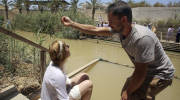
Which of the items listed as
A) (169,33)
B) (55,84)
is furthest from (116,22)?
(169,33)

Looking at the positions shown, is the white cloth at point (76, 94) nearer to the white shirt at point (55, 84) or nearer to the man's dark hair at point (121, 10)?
the white shirt at point (55, 84)

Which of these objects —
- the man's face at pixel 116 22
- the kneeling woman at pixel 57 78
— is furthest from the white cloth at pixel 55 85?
the man's face at pixel 116 22

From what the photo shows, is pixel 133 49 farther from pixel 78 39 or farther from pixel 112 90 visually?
pixel 78 39

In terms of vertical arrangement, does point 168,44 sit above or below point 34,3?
below

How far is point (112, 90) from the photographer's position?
3.95 meters

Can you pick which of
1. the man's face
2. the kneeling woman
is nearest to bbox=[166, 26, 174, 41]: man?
the kneeling woman

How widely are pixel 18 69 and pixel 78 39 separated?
1017 centimetres

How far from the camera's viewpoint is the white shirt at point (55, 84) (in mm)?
1540

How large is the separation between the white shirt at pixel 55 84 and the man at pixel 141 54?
0.58m

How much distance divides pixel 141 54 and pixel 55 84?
0.84m

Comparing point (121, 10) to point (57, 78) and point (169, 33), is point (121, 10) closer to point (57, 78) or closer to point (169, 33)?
point (57, 78)

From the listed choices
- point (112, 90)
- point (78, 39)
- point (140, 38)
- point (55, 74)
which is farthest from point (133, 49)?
point (78, 39)

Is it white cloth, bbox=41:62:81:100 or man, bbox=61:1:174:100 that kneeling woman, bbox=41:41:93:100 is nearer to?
white cloth, bbox=41:62:81:100

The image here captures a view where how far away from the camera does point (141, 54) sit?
3.97 ft
